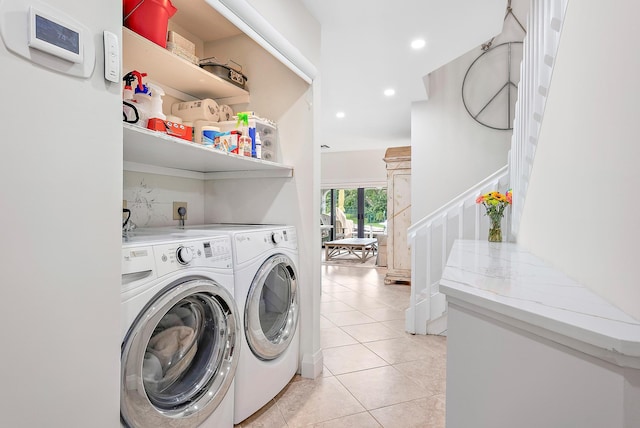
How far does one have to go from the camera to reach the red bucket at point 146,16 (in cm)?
142

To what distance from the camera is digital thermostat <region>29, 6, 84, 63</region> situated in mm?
784

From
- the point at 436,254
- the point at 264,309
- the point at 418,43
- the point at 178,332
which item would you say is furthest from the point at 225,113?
the point at 436,254

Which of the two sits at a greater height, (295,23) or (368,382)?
(295,23)

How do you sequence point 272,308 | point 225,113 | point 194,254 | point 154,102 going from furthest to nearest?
point 225,113 → point 272,308 → point 154,102 → point 194,254

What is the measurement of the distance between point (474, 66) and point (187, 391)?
4.41 meters

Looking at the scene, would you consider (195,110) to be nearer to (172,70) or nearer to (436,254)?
(172,70)

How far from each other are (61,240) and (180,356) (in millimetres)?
752

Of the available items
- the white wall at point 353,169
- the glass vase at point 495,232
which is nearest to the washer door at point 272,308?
the glass vase at point 495,232

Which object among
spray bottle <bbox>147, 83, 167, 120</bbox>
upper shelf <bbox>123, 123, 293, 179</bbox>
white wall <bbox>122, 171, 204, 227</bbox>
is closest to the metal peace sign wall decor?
upper shelf <bbox>123, 123, 293, 179</bbox>

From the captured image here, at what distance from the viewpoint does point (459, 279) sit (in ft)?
3.06

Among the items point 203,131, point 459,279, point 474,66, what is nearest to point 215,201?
point 203,131

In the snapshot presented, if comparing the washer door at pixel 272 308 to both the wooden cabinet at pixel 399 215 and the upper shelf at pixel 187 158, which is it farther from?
the wooden cabinet at pixel 399 215

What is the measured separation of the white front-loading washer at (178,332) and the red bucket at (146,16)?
89 cm

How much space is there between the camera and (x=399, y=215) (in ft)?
15.8
